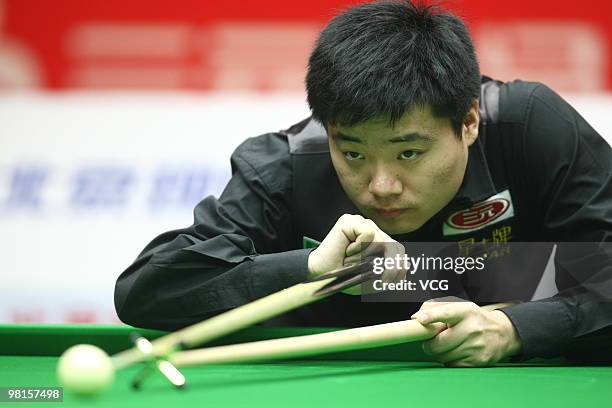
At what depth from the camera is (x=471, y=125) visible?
2314 mm

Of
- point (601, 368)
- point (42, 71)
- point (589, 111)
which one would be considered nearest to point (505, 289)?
point (601, 368)

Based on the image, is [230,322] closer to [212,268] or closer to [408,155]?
[212,268]

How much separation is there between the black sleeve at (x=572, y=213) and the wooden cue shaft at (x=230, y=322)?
542mm

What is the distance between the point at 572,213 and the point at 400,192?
544mm

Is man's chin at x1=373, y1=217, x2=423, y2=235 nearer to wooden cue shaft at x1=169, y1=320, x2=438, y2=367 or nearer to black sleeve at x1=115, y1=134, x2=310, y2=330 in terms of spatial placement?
black sleeve at x1=115, y1=134, x2=310, y2=330

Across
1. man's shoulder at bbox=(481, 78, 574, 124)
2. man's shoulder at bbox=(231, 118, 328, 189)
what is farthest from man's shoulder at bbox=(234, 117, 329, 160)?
man's shoulder at bbox=(481, 78, 574, 124)

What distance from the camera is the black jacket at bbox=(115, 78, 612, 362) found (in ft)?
7.27

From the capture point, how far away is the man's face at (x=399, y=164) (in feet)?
6.79

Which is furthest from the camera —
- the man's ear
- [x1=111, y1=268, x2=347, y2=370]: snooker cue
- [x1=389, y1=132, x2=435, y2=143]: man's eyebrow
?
the man's ear

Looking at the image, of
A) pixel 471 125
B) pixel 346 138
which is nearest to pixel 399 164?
pixel 346 138

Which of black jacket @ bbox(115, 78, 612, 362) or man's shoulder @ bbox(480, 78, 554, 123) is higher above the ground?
man's shoulder @ bbox(480, 78, 554, 123)

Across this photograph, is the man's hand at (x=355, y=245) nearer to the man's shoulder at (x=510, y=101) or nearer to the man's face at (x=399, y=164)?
the man's face at (x=399, y=164)

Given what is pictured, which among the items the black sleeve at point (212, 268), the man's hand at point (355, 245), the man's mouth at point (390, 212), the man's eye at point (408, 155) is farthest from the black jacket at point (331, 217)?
the man's eye at point (408, 155)

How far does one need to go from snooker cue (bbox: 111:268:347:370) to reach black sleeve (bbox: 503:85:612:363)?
1.77 ft
